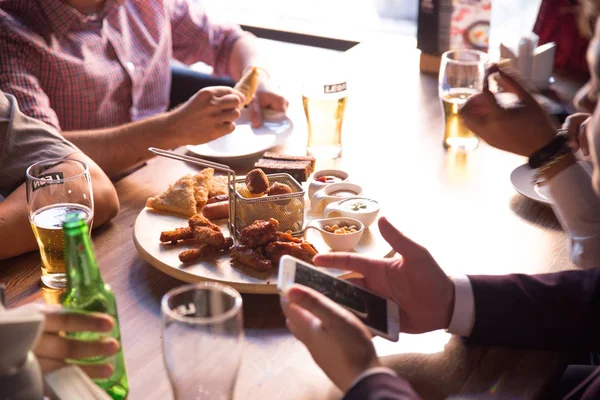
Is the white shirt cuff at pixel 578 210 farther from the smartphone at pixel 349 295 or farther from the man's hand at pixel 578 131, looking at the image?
→ the smartphone at pixel 349 295

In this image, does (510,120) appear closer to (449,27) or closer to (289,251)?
(289,251)

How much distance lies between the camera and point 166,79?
2.41 meters

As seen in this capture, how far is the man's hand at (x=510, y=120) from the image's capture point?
1502mm

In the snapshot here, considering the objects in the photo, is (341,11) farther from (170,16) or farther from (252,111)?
(252,111)

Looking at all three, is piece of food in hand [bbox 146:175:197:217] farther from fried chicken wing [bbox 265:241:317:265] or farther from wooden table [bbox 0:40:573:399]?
fried chicken wing [bbox 265:241:317:265]

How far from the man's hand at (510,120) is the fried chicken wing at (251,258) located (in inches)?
26.2

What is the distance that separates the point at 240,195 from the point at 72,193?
1.06 ft

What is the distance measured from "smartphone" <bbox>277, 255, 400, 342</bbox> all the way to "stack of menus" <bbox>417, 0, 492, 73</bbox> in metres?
1.47

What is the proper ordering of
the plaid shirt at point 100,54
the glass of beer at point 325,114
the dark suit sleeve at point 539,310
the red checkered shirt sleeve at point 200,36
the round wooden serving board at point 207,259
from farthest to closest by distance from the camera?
the red checkered shirt sleeve at point 200,36 → the plaid shirt at point 100,54 → the glass of beer at point 325,114 → the round wooden serving board at point 207,259 → the dark suit sleeve at point 539,310

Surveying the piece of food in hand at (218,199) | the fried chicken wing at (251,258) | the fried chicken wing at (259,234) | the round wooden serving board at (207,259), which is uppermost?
the fried chicken wing at (259,234)

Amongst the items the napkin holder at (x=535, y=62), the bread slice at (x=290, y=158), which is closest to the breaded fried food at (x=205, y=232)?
the bread slice at (x=290, y=158)

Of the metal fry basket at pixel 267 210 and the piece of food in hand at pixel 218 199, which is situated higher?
the metal fry basket at pixel 267 210

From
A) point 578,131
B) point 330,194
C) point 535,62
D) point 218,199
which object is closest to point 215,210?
point 218,199

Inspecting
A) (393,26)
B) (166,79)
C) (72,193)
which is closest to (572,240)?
(72,193)
